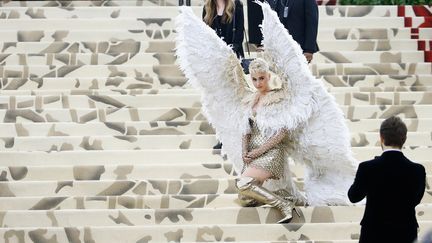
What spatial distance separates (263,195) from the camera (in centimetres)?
988

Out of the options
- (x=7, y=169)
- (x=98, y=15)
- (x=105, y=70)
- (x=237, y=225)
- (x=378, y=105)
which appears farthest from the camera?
(x=98, y=15)

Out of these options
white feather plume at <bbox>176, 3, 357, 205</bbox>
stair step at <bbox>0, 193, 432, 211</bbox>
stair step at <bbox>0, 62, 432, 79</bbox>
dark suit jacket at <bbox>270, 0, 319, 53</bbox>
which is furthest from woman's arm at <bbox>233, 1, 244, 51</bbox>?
stair step at <bbox>0, 193, 432, 211</bbox>

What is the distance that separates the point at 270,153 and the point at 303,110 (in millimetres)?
419

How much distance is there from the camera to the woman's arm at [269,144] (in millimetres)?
9867

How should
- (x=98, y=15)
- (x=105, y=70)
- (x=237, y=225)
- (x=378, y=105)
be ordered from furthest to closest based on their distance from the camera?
(x=98, y=15), (x=105, y=70), (x=378, y=105), (x=237, y=225)

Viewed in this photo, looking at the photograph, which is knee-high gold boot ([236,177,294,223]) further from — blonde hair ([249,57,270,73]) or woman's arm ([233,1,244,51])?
woman's arm ([233,1,244,51])

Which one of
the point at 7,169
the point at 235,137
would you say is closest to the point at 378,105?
the point at 235,137

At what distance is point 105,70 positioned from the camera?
44.2 feet

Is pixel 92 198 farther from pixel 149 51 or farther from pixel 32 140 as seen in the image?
pixel 149 51

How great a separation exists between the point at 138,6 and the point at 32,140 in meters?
3.84

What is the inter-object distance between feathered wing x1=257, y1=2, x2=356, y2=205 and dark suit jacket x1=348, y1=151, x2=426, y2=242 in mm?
2023

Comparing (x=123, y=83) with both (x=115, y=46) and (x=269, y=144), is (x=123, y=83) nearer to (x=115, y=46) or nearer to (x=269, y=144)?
(x=115, y=46)

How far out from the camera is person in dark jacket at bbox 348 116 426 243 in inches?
307

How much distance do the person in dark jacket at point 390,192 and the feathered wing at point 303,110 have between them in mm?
2027
